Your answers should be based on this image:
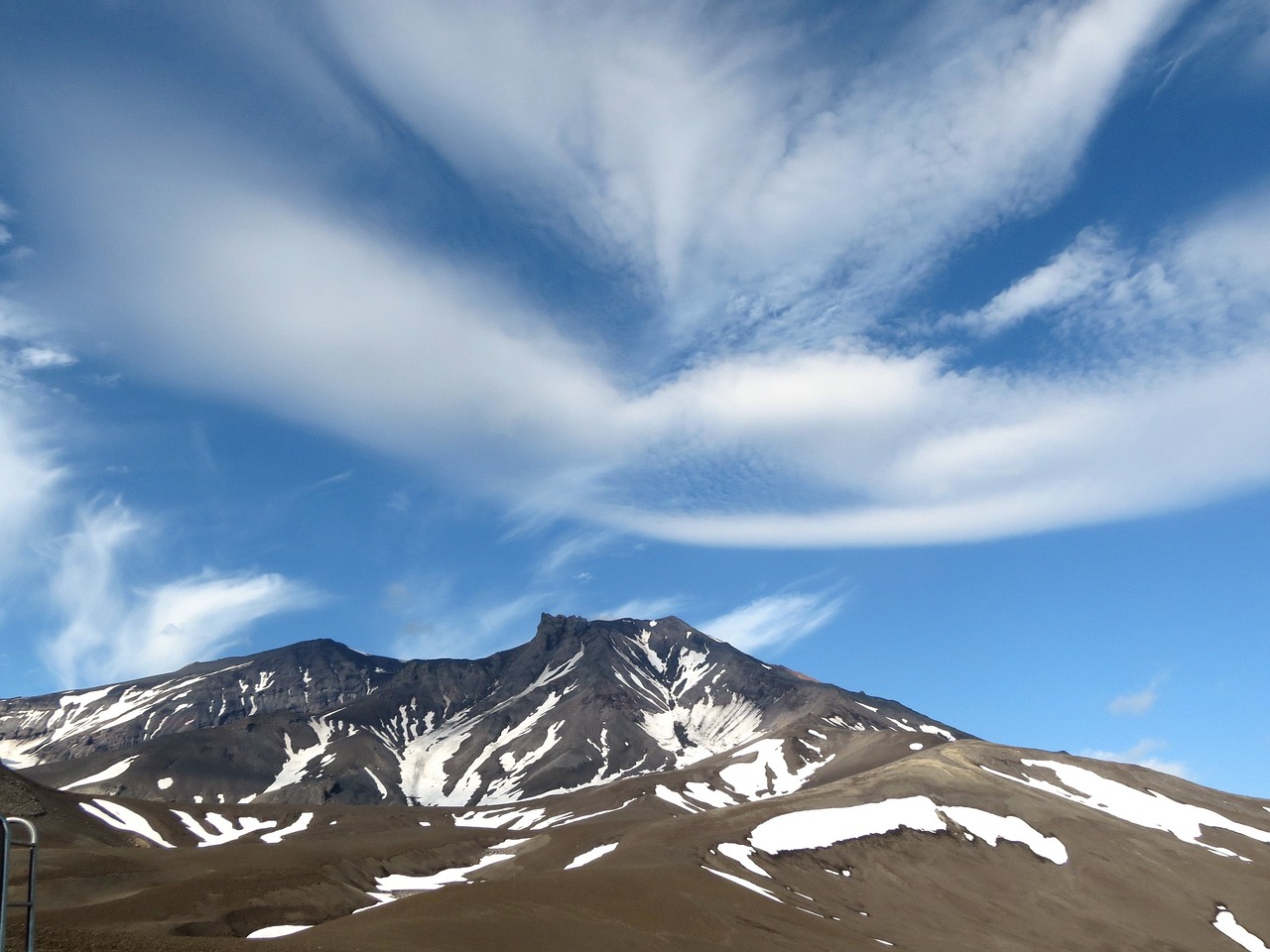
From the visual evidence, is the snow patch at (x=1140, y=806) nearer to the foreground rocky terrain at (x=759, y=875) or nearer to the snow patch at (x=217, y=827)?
the foreground rocky terrain at (x=759, y=875)

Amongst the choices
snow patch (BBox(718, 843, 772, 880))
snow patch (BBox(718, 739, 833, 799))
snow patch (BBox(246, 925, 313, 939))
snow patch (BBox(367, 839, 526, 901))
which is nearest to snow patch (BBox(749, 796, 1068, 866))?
snow patch (BBox(718, 843, 772, 880))

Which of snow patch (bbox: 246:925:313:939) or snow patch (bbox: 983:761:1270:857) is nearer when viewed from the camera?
snow patch (bbox: 246:925:313:939)

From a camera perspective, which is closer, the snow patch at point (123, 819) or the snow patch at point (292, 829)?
the snow patch at point (123, 819)

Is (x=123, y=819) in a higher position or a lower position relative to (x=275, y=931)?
higher

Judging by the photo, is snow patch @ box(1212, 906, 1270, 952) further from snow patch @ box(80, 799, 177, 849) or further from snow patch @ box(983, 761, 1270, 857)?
snow patch @ box(80, 799, 177, 849)

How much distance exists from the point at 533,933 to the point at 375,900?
3834 cm

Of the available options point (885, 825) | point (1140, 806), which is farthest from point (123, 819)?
point (1140, 806)

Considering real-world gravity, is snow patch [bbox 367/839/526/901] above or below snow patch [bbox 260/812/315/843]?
below

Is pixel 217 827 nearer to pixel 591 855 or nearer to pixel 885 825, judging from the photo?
pixel 591 855

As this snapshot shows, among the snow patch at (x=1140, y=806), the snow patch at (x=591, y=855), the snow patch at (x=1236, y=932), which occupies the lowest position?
the snow patch at (x=1236, y=932)

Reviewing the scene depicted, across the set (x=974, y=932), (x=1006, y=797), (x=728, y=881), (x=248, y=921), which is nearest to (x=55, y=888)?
(x=248, y=921)

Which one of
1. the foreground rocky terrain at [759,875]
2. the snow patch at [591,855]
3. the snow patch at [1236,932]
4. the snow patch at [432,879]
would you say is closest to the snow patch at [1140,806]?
the foreground rocky terrain at [759,875]

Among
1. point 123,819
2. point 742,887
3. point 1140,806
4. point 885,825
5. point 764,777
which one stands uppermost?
point 123,819

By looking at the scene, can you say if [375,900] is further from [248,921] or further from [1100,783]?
[1100,783]
